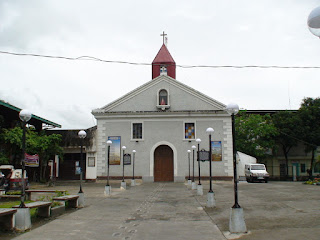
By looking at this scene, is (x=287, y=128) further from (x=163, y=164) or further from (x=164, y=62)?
(x=163, y=164)

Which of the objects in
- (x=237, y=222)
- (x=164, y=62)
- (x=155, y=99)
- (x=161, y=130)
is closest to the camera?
(x=237, y=222)

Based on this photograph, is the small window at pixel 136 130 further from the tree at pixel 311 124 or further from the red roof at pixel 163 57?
the tree at pixel 311 124

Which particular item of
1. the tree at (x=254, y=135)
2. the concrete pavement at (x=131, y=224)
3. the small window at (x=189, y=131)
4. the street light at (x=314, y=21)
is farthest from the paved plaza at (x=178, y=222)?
the tree at (x=254, y=135)

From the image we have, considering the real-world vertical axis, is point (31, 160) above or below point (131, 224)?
above

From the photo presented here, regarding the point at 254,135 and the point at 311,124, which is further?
the point at 311,124

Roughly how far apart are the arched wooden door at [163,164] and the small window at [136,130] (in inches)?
81.8

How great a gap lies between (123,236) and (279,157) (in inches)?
1637

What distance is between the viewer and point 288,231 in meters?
7.86

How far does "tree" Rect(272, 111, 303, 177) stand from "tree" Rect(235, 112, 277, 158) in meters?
1.62

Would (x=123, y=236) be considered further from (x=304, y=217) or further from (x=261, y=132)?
(x=261, y=132)

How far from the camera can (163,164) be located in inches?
1201

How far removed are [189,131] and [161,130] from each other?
2.52 metres

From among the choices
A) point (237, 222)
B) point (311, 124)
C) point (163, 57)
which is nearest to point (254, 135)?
point (311, 124)

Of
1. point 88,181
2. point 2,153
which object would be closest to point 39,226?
point 2,153
